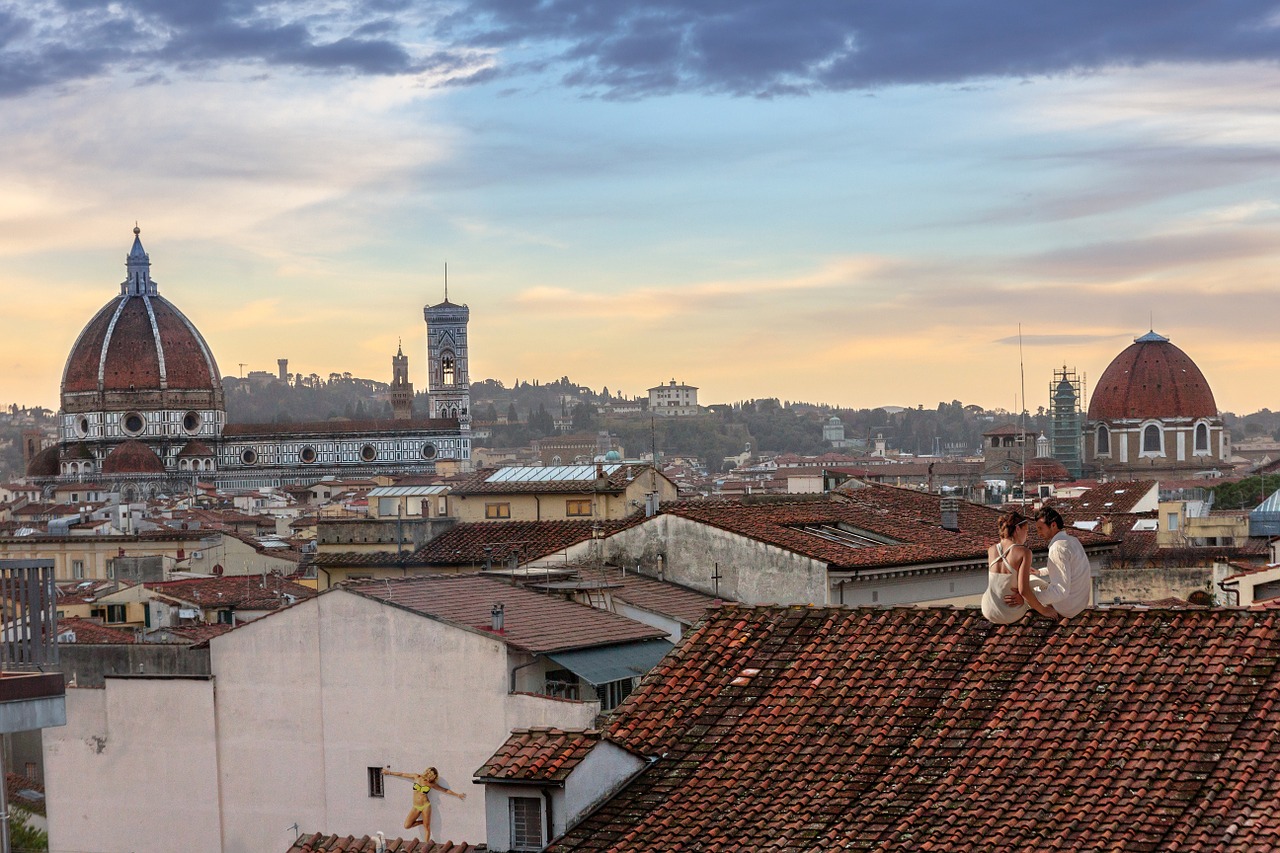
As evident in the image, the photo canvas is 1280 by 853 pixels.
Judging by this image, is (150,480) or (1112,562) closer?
(1112,562)

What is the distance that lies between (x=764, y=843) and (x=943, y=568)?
11514 millimetres

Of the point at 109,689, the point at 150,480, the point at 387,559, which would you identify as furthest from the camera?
the point at 150,480

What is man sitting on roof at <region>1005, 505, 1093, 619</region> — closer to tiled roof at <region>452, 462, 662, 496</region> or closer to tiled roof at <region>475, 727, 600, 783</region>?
tiled roof at <region>475, 727, 600, 783</region>

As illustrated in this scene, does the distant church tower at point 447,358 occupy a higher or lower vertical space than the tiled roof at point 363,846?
higher

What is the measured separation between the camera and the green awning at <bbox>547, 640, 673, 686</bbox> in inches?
612

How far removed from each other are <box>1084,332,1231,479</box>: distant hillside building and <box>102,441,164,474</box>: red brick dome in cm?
6023

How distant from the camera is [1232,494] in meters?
81.5

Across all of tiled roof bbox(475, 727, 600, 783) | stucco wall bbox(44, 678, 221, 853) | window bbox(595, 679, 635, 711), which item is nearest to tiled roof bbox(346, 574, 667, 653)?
window bbox(595, 679, 635, 711)

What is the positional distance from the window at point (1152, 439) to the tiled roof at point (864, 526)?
4570 inches

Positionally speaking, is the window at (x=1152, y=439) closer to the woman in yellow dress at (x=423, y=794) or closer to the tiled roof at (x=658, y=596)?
the tiled roof at (x=658, y=596)

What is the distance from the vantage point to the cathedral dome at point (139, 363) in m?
152

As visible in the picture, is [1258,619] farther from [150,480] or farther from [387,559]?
[150,480]

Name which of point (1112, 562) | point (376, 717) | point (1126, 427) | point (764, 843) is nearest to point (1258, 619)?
point (764, 843)

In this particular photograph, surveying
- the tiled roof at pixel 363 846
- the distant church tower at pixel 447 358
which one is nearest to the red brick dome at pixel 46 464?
the distant church tower at pixel 447 358
